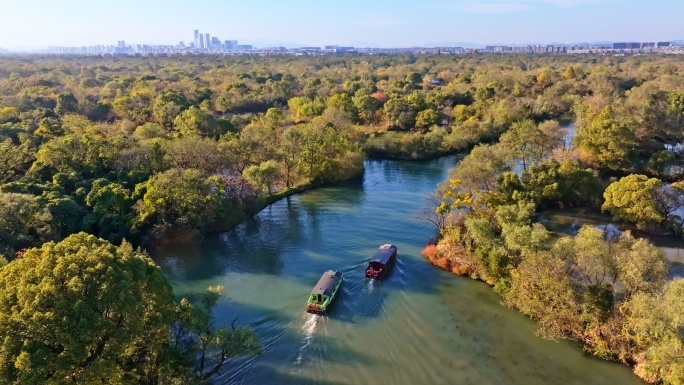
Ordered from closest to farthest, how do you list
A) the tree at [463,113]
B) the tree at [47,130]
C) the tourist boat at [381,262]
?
1. the tourist boat at [381,262]
2. the tree at [47,130]
3. the tree at [463,113]

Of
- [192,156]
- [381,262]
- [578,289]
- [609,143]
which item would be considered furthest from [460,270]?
[192,156]

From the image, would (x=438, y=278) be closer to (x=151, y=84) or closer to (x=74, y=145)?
(x=74, y=145)

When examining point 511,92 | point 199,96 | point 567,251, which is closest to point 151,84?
point 199,96

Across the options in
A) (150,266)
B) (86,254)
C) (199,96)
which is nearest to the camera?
(86,254)

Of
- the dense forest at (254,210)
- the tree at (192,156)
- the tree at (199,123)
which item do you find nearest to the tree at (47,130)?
the dense forest at (254,210)

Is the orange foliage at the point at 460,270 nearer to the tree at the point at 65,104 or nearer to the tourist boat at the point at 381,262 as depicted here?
the tourist boat at the point at 381,262

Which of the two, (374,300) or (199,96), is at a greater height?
(199,96)

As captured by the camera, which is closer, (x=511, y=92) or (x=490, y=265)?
(x=490, y=265)
